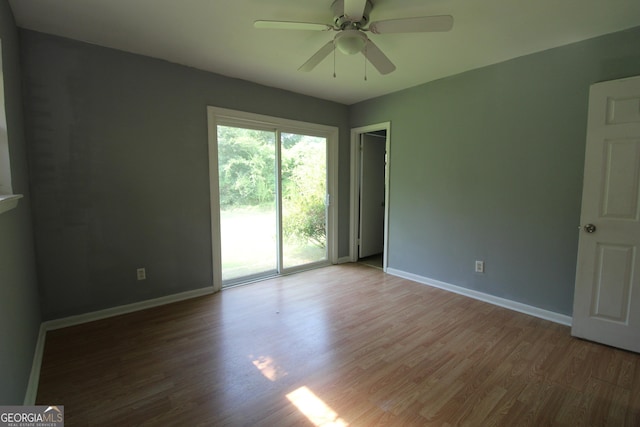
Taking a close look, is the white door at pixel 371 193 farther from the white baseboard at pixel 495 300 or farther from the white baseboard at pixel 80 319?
the white baseboard at pixel 80 319

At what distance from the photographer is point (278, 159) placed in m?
3.74

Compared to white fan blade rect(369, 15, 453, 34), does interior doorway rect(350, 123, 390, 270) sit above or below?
below

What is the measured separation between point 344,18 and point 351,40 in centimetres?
14

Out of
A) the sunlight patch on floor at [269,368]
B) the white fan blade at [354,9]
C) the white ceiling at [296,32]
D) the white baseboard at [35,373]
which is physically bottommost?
the sunlight patch on floor at [269,368]

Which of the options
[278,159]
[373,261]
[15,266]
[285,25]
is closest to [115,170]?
[15,266]

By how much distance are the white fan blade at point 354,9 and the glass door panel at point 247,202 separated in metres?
2.01

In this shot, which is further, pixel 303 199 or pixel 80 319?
pixel 303 199

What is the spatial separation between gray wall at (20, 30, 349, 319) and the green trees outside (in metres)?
0.30

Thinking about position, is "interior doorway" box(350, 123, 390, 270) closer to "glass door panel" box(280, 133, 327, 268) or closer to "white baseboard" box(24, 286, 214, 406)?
"glass door panel" box(280, 133, 327, 268)

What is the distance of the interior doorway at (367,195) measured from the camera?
4.54m

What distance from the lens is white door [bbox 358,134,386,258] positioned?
4.68 metres

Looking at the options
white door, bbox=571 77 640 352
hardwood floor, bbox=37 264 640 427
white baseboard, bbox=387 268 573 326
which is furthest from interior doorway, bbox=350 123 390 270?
white door, bbox=571 77 640 352

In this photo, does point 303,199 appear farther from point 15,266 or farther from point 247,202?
point 15,266
